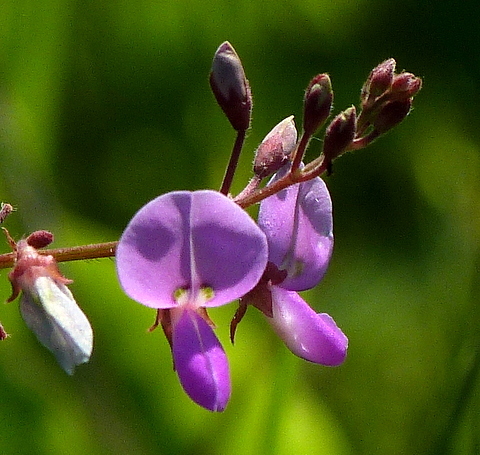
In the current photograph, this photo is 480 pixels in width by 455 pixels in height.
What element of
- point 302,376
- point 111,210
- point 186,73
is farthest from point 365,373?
point 186,73

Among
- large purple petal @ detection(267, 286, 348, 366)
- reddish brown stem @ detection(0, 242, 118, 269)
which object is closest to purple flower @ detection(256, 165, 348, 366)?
large purple petal @ detection(267, 286, 348, 366)

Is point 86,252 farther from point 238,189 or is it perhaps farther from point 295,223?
point 238,189

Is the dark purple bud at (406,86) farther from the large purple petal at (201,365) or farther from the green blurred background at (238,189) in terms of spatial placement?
the green blurred background at (238,189)

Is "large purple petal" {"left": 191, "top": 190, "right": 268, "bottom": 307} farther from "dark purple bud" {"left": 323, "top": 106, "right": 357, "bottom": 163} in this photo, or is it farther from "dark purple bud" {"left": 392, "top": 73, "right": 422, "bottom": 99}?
"dark purple bud" {"left": 392, "top": 73, "right": 422, "bottom": 99}

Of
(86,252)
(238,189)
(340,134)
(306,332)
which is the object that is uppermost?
(340,134)

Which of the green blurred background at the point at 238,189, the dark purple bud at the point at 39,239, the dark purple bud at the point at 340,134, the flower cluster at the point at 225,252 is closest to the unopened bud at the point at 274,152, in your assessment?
the flower cluster at the point at 225,252

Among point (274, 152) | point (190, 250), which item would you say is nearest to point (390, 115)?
point (274, 152)

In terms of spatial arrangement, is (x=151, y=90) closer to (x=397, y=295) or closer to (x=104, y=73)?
(x=104, y=73)
